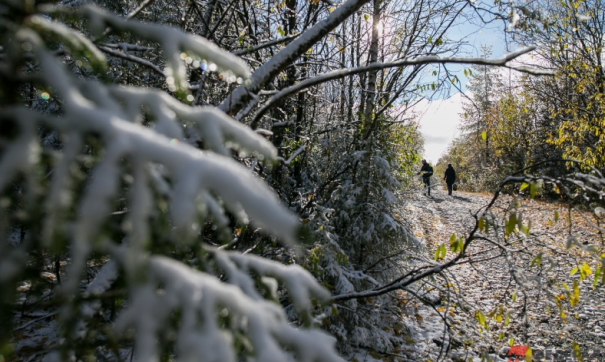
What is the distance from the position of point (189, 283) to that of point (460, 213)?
44.9 feet

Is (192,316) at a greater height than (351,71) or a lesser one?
lesser

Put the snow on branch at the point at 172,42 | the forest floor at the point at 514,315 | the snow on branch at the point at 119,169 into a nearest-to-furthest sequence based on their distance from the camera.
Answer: the snow on branch at the point at 119,169 → the snow on branch at the point at 172,42 → the forest floor at the point at 514,315

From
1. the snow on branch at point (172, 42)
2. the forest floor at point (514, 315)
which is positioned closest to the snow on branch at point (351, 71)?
the snow on branch at point (172, 42)

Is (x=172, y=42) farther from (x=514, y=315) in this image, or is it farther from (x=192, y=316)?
(x=514, y=315)

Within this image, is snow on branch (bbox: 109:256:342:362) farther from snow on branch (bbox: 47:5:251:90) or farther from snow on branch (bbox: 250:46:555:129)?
snow on branch (bbox: 250:46:555:129)

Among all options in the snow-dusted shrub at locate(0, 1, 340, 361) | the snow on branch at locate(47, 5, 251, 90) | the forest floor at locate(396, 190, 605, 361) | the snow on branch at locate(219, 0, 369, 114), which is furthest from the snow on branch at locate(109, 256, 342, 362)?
the forest floor at locate(396, 190, 605, 361)

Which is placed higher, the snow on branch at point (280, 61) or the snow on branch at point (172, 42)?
the snow on branch at point (280, 61)

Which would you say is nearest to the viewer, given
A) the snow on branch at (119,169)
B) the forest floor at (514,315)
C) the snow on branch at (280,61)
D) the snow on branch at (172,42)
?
the snow on branch at (119,169)

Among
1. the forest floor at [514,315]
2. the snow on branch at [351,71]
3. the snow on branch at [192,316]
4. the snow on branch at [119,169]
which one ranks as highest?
the snow on branch at [351,71]

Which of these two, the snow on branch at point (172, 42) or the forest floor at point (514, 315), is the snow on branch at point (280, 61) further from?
the forest floor at point (514, 315)

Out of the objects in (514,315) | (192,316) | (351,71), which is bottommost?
(514,315)

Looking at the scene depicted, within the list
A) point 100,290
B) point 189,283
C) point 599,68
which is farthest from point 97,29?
point 599,68

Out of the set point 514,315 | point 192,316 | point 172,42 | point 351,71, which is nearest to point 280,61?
point 351,71

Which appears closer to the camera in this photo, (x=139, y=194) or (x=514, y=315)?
(x=139, y=194)
